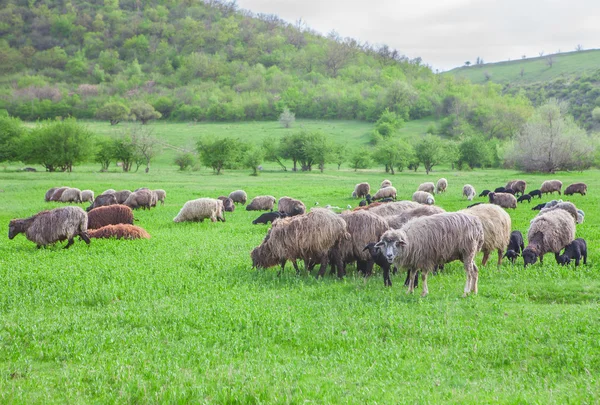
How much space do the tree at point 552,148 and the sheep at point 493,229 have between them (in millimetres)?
52698

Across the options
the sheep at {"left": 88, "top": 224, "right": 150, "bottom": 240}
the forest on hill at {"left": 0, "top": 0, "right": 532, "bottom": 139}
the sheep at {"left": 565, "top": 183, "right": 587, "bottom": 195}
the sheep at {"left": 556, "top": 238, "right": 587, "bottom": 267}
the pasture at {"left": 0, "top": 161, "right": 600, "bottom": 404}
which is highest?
the forest on hill at {"left": 0, "top": 0, "right": 532, "bottom": 139}

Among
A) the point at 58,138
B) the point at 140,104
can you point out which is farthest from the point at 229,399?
the point at 140,104

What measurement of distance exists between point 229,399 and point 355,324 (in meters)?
2.88

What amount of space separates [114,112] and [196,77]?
57.3 metres

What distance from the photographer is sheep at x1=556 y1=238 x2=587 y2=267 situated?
38.4 feet

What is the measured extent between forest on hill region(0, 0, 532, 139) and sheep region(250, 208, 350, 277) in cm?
9829

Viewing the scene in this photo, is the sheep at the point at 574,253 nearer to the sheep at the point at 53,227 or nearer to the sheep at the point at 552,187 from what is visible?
the sheep at the point at 53,227

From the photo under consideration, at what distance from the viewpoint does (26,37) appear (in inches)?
6998

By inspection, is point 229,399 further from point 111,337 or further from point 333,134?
point 333,134

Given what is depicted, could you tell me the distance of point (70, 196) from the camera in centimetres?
3020

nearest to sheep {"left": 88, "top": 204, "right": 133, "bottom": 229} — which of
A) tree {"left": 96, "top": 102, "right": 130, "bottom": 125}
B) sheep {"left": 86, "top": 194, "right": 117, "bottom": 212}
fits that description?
sheep {"left": 86, "top": 194, "right": 117, "bottom": 212}

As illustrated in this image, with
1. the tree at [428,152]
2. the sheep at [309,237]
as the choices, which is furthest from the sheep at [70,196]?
the tree at [428,152]

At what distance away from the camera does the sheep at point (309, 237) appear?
1131 cm

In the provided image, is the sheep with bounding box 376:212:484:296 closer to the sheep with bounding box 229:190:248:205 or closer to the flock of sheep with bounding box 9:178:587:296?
the flock of sheep with bounding box 9:178:587:296
